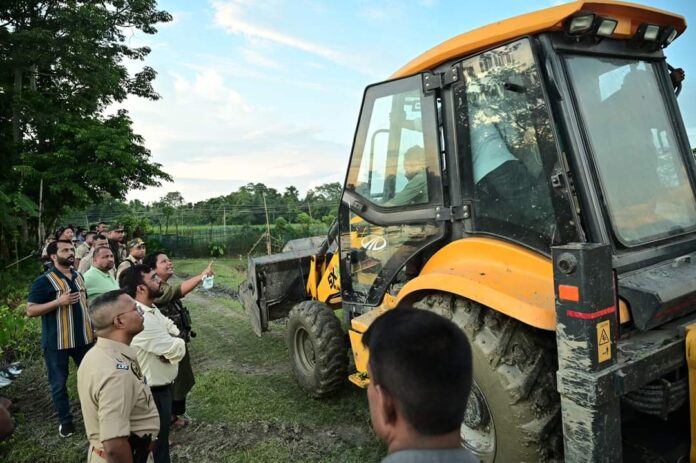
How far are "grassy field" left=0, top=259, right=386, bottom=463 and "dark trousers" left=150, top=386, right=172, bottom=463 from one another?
0.65 metres

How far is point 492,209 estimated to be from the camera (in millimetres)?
2744

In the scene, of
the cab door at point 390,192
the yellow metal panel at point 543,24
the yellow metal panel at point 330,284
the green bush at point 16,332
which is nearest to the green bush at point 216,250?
the green bush at point 16,332

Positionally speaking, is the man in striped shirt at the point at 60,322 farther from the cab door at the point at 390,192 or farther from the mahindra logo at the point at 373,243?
the mahindra logo at the point at 373,243

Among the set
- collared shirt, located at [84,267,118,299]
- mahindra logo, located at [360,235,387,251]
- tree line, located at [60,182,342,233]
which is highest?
tree line, located at [60,182,342,233]

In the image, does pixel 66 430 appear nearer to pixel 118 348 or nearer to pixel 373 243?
pixel 118 348

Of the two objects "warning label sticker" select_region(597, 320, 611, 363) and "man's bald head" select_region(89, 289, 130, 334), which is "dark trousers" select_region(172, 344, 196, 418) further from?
"warning label sticker" select_region(597, 320, 611, 363)

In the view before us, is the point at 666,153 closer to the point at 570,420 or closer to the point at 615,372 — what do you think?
the point at 615,372

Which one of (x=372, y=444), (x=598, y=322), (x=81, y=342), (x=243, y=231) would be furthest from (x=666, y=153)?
(x=243, y=231)

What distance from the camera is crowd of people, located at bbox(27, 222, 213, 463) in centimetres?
209

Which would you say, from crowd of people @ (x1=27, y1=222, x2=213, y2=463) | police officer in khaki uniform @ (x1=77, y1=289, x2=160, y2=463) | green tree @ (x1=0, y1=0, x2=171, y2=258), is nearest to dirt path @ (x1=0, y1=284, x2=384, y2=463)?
crowd of people @ (x1=27, y1=222, x2=213, y2=463)

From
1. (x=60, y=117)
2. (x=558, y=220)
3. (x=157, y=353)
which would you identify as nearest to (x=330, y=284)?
(x=157, y=353)

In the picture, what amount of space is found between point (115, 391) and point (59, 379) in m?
2.64

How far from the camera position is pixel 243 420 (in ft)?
13.3

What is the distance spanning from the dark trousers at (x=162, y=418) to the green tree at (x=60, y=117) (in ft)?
40.3
